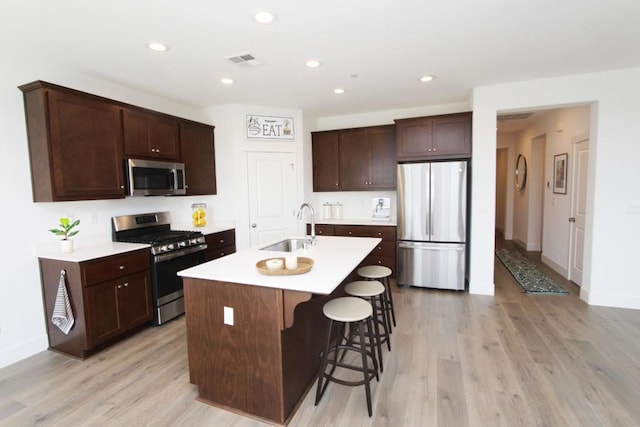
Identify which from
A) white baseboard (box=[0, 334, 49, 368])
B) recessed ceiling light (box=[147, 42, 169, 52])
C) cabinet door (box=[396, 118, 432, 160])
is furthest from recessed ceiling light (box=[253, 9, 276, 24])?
white baseboard (box=[0, 334, 49, 368])

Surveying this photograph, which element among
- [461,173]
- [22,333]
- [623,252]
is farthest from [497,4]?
[22,333]

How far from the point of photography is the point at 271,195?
4.62 metres

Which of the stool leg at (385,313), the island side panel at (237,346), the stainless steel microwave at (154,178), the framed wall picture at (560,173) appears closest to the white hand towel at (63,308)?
the stainless steel microwave at (154,178)

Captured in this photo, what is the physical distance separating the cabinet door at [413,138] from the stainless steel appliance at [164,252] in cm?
292

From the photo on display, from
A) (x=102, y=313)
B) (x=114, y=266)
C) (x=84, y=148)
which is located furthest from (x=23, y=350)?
(x=84, y=148)

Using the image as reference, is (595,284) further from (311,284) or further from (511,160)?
(511,160)

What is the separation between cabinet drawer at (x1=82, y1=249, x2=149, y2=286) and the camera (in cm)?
259

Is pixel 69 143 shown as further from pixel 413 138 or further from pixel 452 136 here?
pixel 452 136

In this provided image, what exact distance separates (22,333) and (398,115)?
16.9 feet

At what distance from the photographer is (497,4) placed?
2.06m

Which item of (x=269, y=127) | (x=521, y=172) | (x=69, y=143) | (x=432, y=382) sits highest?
(x=269, y=127)

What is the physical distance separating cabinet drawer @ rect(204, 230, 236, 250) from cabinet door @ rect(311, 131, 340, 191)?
5.27 feet

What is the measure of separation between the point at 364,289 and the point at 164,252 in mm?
2139

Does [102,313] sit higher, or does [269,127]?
[269,127]
